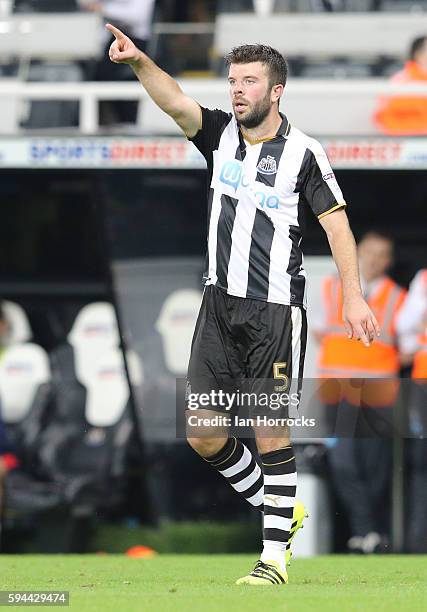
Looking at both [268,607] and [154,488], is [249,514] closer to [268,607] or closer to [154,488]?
[154,488]

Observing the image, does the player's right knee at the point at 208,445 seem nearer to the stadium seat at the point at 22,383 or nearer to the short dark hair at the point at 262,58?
the short dark hair at the point at 262,58

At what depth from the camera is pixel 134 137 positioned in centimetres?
973

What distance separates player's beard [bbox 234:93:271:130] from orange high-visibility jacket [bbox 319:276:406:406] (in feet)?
11.9

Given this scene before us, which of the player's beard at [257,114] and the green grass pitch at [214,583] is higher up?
the player's beard at [257,114]

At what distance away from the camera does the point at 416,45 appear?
996 centimetres

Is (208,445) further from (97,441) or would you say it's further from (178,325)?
(97,441)

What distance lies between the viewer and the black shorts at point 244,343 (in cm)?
593

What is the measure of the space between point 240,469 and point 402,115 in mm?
4308

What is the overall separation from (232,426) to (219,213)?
91 cm

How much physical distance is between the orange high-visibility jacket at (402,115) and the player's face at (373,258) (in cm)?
74

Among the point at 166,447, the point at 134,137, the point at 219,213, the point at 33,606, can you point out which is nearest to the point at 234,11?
the point at 134,137

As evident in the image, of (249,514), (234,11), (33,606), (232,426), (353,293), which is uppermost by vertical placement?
(234,11)

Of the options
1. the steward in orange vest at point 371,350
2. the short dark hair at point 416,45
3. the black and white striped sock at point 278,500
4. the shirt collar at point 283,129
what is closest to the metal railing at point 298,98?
the short dark hair at point 416,45

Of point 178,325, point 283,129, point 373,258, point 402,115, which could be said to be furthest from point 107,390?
point 283,129
